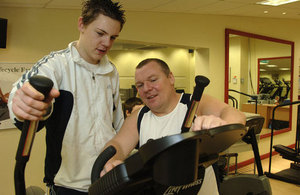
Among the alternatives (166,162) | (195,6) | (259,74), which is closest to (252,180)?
(166,162)

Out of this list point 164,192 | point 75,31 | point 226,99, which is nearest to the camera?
point 164,192

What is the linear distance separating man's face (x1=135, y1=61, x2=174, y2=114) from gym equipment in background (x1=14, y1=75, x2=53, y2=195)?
2.58 ft

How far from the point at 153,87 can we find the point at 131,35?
7.82 feet

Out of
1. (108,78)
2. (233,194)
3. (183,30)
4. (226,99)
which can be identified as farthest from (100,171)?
(226,99)

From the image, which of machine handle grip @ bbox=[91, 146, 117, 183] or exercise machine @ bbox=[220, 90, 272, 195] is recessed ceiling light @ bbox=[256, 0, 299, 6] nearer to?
exercise machine @ bbox=[220, 90, 272, 195]

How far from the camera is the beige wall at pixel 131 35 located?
301 cm

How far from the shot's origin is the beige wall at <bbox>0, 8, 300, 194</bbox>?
3.01 m

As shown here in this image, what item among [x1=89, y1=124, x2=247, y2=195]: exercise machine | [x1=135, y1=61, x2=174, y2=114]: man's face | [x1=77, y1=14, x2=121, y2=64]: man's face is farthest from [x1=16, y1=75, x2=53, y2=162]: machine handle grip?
[x1=135, y1=61, x2=174, y2=114]: man's face

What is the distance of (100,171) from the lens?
0.87 m

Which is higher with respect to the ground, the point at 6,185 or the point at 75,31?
the point at 75,31

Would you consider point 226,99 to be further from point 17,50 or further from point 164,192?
point 164,192

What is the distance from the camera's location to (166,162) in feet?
2.02

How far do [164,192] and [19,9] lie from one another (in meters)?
2.91

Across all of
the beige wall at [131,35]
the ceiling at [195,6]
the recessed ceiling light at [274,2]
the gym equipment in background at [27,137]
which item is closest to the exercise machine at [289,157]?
the beige wall at [131,35]
